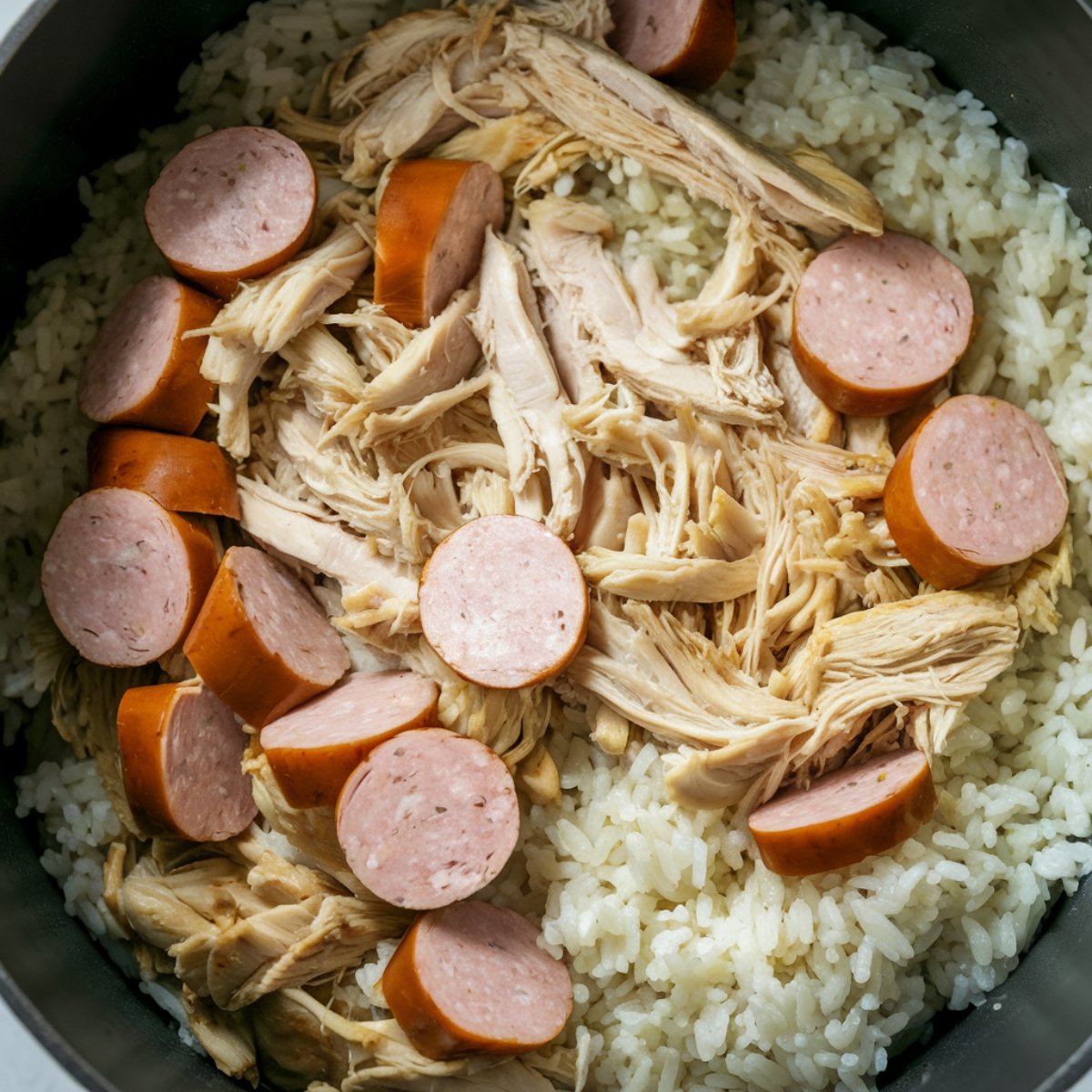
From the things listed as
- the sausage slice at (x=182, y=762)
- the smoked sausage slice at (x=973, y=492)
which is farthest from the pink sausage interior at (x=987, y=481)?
the sausage slice at (x=182, y=762)

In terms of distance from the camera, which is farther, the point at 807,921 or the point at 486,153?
the point at 486,153

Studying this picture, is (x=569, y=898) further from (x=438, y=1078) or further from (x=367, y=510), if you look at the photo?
(x=367, y=510)

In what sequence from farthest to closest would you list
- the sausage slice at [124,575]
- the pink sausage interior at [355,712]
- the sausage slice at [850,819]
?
the sausage slice at [124,575] < the pink sausage interior at [355,712] < the sausage slice at [850,819]

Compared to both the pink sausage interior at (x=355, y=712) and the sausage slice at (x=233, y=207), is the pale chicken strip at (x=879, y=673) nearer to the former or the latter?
the pink sausage interior at (x=355, y=712)

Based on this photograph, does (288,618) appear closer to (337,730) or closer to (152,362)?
(337,730)

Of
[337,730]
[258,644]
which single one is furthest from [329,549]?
[337,730]

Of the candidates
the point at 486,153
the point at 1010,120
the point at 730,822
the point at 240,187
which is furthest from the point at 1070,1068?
the point at 240,187
